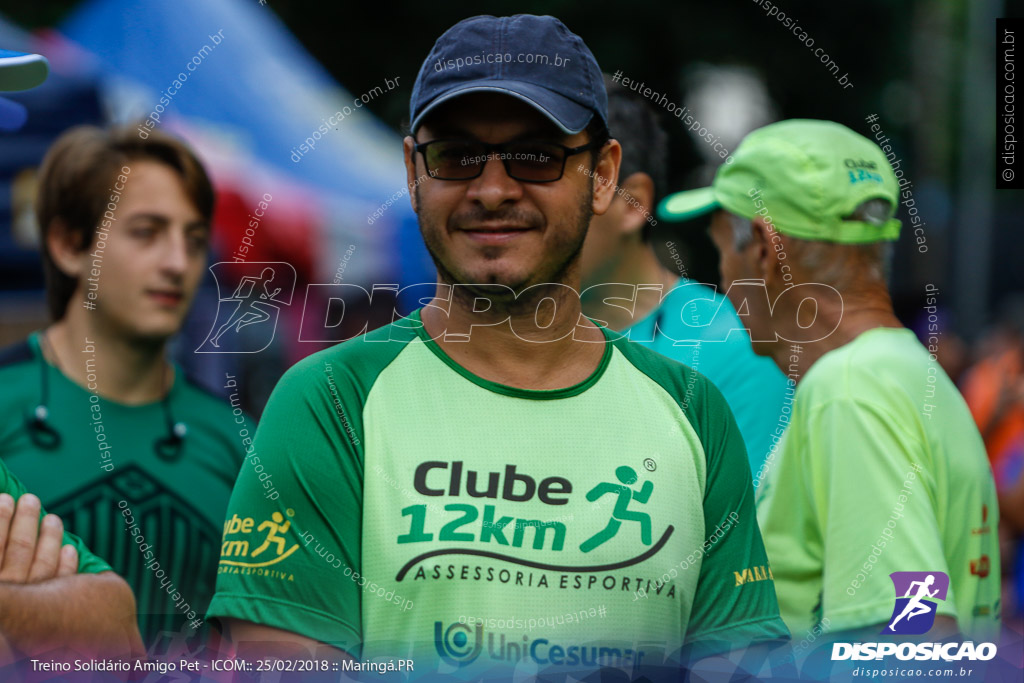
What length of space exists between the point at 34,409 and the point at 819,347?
6.82 ft

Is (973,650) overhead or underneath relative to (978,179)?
underneath

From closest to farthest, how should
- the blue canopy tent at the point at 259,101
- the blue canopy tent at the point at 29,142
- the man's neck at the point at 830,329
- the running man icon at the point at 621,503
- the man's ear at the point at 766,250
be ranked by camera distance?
the running man icon at the point at 621,503 → the man's neck at the point at 830,329 → the man's ear at the point at 766,250 → the blue canopy tent at the point at 259,101 → the blue canopy tent at the point at 29,142

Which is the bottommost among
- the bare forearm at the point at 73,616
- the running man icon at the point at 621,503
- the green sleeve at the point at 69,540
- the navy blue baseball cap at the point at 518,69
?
the bare forearm at the point at 73,616

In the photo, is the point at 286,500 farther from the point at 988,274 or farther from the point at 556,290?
the point at 988,274

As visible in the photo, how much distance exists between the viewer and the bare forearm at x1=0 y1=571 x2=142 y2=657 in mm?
1902

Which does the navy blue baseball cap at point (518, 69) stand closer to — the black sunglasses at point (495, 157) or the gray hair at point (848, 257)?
the black sunglasses at point (495, 157)

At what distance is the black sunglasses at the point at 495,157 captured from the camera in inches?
75.2

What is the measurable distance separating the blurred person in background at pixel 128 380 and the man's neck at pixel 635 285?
3.68 ft

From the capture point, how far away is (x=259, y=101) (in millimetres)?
5855

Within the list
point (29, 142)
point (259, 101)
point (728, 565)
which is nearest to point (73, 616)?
point (728, 565)

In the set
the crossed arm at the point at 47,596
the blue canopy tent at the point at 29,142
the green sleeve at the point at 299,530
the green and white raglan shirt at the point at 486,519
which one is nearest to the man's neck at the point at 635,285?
the green and white raglan shirt at the point at 486,519

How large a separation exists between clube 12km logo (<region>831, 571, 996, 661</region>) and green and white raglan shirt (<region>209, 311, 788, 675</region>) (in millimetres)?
384

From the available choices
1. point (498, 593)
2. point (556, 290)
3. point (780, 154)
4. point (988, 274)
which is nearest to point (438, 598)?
point (498, 593)

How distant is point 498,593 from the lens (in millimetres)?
1778
